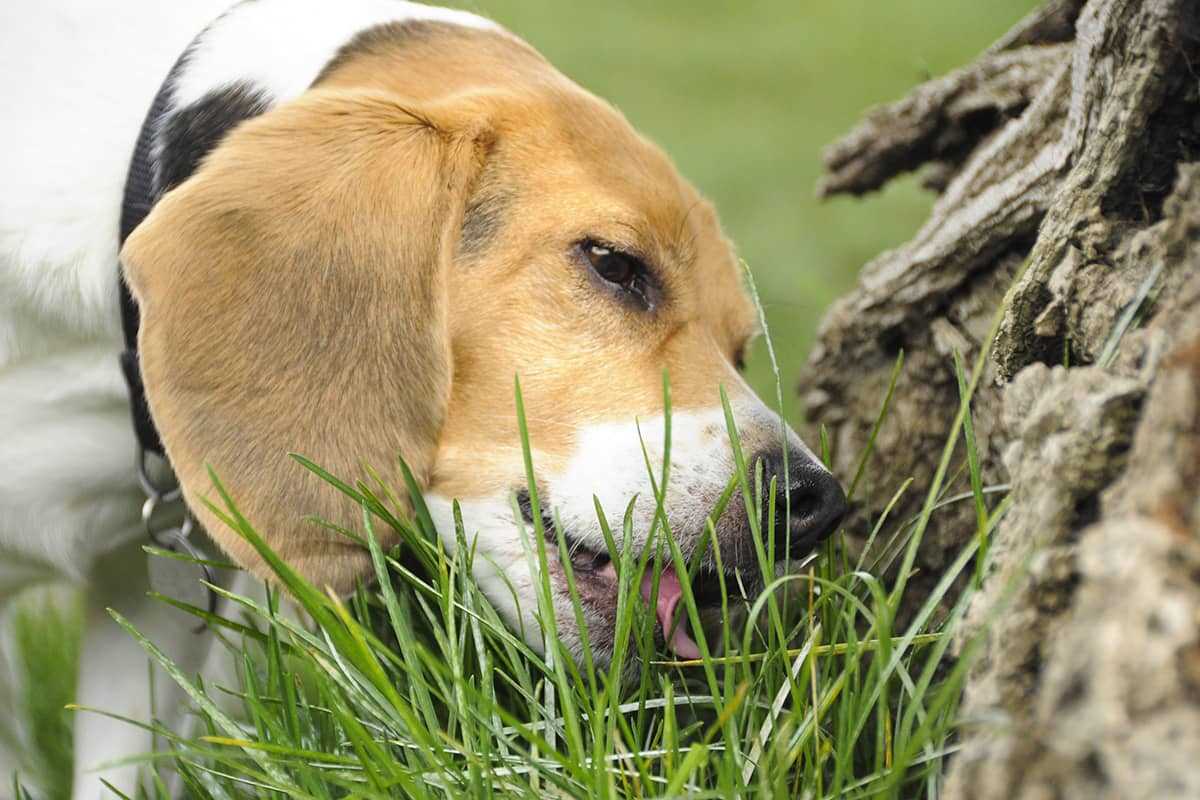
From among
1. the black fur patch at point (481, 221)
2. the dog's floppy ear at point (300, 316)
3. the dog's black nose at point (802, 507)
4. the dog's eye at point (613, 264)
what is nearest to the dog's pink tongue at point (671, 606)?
the dog's black nose at point (802, 507)

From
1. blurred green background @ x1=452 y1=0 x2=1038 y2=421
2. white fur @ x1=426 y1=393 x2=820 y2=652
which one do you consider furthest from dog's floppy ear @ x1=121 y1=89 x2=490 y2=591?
blurred green background @ x1=452 y1=0 x2=1038 y2=421

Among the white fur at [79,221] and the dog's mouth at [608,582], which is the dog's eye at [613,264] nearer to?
the dog's mouth at [608,582]

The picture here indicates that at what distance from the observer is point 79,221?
248cm

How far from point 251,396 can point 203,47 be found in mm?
807

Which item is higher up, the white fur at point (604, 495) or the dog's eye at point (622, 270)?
the dog's eye at point (622, 270)

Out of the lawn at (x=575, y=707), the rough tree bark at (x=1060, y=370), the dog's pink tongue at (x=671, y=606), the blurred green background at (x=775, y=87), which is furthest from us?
the blurred green background at (x=775, y=87)

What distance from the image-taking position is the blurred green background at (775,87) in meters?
6.32

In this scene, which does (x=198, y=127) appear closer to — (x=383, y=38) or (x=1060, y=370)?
(x=383, y=38)

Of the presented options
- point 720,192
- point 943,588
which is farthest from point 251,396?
point 720,192

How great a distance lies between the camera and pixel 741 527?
2.25m

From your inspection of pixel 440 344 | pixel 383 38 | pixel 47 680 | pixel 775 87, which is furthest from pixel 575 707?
pixel 775 87

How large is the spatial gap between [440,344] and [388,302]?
0.12 m

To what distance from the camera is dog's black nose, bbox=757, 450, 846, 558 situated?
2.21m

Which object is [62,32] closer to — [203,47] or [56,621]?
[203,47]
